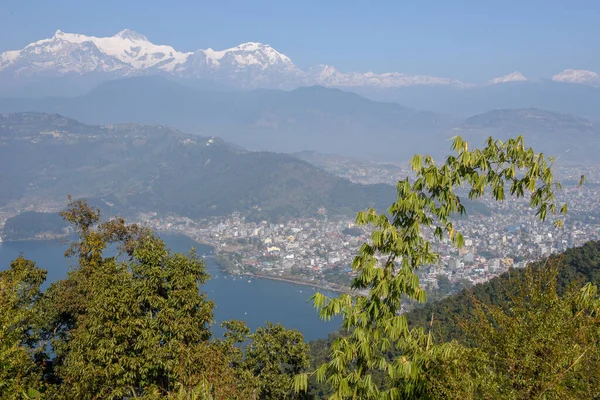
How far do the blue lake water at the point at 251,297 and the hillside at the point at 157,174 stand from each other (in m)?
21.4

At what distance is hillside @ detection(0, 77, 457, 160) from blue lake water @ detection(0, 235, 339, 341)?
95.1 meters

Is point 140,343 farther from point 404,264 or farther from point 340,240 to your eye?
point 340,240

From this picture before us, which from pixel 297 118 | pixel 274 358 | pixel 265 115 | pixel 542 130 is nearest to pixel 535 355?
pixel 274 358

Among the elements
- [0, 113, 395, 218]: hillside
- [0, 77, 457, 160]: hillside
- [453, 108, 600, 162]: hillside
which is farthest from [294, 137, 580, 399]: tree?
[0, 77, 457, 160]: hillside

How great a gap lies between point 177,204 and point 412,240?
6809cm

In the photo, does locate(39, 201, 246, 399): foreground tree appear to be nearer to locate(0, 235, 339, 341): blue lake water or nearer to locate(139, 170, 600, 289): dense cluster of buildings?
locate(0, 235, 339, 341): blue lake water

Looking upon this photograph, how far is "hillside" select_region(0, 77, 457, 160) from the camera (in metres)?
146

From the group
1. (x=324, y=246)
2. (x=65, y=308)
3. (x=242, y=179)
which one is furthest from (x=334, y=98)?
(x=65, y=308)

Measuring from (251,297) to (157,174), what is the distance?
176 ft

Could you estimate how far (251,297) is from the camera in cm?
3359

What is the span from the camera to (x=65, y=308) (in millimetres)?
7395

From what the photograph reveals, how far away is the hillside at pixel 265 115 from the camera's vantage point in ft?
479

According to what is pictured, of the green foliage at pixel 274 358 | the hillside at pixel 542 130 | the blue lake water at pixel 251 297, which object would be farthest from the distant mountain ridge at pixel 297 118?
the green foliage at pixel 274 358

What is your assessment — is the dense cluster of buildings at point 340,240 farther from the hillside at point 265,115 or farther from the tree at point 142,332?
the hillside at point 265,115
